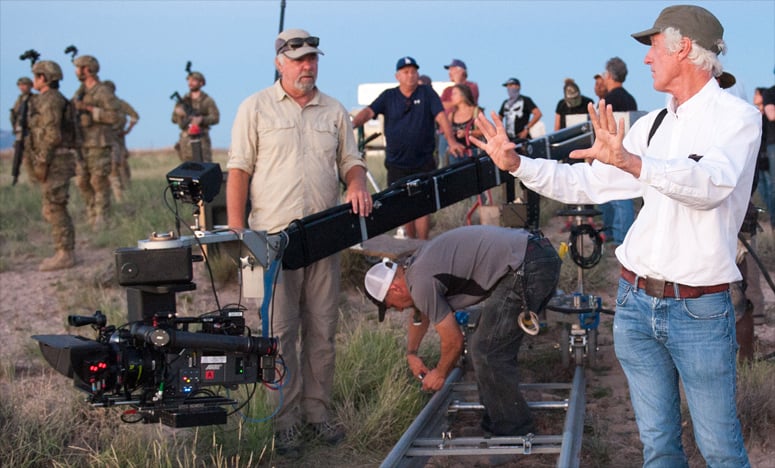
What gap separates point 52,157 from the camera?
40.5 feet

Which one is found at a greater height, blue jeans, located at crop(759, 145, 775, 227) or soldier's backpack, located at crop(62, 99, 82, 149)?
soldier's backpack, located at crop(62, 99, 82, 149)

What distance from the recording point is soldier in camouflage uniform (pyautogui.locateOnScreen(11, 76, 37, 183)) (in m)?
12.8

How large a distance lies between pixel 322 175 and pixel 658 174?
299 centimetres

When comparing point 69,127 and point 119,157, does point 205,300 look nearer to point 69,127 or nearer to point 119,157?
point 69,127

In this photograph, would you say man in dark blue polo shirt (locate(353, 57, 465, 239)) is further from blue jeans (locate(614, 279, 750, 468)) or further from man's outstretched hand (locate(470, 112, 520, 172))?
blue jeans (locate(614, 279, 750, 468))

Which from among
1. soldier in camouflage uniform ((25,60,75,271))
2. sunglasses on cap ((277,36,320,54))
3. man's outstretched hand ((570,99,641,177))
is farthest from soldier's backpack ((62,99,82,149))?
man's outstretched hand ((570,99,641,177))

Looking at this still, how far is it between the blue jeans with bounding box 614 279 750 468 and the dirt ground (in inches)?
78.4

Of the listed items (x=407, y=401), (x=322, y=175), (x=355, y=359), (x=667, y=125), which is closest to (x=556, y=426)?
(x=407, y=401)

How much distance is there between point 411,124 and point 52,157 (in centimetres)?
464

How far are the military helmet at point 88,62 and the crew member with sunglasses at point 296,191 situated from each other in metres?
9.27

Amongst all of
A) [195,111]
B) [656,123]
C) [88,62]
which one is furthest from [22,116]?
[656,123]

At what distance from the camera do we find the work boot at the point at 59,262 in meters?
12.1

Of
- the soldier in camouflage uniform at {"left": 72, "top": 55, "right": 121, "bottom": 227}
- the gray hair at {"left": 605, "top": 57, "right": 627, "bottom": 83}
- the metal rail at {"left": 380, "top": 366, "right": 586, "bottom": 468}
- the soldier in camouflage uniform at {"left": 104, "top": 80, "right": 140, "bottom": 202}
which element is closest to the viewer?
the metal rail at {"left": 380, "top": 366, "right": 586, "bottom": 468}

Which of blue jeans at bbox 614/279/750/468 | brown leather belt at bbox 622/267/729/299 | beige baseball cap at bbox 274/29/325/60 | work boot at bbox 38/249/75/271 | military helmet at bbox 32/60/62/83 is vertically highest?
military helmet at bbox 32/60/62/83
